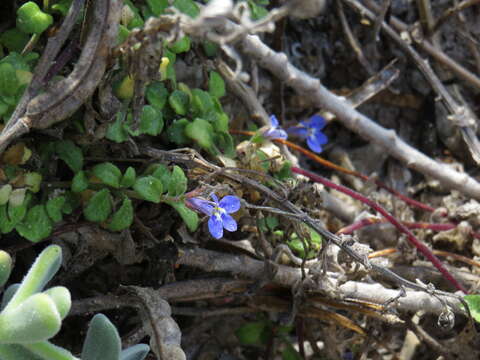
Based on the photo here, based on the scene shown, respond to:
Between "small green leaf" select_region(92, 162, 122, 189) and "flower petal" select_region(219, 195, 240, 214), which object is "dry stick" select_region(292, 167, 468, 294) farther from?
"small green leaf" select_region(92, 162, 122, 189)

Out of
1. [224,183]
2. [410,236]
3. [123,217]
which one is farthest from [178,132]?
[410,236]

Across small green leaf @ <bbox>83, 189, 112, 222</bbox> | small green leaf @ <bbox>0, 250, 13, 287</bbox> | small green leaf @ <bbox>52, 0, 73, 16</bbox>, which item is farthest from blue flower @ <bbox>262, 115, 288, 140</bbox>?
small green leaf @ <bbox>0, 250, 13, 287</bbox>

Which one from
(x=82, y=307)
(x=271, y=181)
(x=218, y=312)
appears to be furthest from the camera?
(x=218, y=312)

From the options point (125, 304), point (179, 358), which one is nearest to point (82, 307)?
point (125, 304)

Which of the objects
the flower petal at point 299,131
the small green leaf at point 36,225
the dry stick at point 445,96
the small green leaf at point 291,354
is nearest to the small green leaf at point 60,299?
the small green leaf at point 36,225

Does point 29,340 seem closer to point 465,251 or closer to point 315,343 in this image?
point 315,343

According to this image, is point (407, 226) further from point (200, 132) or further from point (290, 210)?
point (200, 132)
